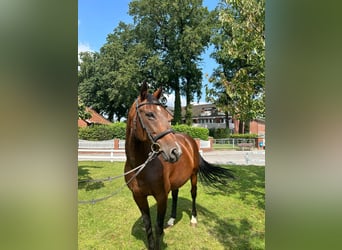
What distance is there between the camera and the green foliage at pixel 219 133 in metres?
15.7

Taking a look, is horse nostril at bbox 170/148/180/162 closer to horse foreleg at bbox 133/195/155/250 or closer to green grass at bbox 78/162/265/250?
horse foreleg at bbox 133/195/155/250

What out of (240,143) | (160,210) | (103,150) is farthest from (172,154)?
(240,143)

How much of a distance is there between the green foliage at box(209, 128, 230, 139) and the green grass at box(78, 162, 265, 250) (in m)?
10.2

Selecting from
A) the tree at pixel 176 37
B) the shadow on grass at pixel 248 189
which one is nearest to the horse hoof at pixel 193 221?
the shadow on grass at pixel 248 189

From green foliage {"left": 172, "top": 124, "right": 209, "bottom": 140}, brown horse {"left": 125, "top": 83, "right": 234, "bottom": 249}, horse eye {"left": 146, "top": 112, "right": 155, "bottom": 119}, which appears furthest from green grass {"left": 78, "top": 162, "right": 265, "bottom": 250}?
green foliage {"left": 172, "top": 124, "right": 209, "bottom": 140}

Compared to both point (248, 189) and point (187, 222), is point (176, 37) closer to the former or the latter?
point (248, 189)

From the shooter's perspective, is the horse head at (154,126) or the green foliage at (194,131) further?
the green foliage at (194,131)

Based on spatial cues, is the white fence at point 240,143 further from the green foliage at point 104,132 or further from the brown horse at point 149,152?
the brown horse at point 149,152

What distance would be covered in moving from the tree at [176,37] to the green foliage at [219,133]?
Result: 436 cm

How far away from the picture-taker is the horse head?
2023mm

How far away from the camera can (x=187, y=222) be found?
3902 mm
